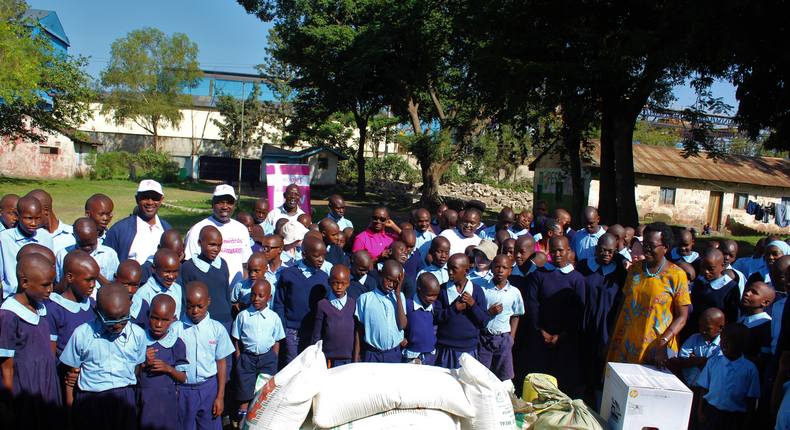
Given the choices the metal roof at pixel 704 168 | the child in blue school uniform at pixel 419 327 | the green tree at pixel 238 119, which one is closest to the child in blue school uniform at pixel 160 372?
the child in blue school uniform at pixel 419 327

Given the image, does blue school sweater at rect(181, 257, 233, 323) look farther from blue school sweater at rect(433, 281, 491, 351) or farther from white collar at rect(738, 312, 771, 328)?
white collar at rect(738, 312, 771, 328)

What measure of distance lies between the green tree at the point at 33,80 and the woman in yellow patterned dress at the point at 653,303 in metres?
19.1

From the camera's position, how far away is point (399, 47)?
1914 centimetres

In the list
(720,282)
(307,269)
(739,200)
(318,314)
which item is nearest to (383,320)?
(318,314)

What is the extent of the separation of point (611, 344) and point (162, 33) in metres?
43.3

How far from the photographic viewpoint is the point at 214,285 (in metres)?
3.94

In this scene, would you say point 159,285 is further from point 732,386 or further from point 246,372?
point 732,386

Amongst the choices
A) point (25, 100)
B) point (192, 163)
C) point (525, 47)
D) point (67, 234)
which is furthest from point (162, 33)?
point (67, 234)

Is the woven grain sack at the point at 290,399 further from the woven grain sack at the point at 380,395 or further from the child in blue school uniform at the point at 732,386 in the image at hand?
the child in blue school uniform at the point at 732,386

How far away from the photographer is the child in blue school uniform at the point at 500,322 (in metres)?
4.07

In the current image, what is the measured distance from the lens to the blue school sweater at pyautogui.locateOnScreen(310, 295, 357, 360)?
12.7 feet

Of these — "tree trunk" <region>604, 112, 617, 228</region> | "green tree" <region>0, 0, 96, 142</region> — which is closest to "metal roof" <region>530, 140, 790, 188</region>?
"tree trunk" <region>604, 112, 617, 228</region>

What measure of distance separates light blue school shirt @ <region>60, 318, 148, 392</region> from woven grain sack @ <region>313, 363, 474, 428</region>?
1189 mm

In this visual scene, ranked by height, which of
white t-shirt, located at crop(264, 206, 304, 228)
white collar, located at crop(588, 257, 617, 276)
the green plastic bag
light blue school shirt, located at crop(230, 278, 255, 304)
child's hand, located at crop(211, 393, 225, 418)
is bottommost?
child's hand, located at crop(211, 393, 225, 418)
